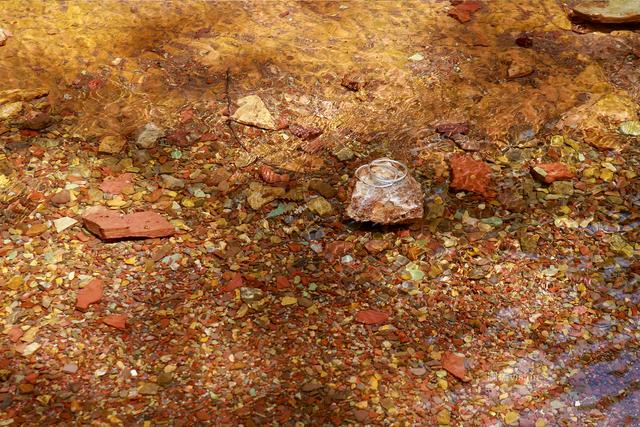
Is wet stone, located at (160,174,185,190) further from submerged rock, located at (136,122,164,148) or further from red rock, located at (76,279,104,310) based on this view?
red rock, located at (76,279,104,310)

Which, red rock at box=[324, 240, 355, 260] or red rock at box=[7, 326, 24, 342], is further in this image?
red rock at box=[324, 240, 355, 260]

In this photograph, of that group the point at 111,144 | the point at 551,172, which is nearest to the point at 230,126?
the point at 111,144

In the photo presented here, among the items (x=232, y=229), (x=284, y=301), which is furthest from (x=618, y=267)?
(x=232, y=229)

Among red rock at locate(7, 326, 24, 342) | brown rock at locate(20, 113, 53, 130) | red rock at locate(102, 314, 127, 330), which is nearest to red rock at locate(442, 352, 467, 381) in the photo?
red rock at locate(102, 314, 127, 330)

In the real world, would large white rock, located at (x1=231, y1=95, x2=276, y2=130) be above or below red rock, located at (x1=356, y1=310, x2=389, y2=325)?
above

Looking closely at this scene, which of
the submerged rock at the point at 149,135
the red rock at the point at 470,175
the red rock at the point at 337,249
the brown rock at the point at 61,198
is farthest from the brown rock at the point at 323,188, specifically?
the brown rock at the point at 61,198

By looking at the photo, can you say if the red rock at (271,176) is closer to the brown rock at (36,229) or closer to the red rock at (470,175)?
the red rock at (470,175)

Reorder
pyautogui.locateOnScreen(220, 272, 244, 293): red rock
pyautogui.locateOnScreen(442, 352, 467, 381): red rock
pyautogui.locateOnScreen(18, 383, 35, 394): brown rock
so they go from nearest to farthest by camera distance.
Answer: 1. pyautogui.locateOnScreen(18, 383, 35, 394): brown rock
2. pyautogui.locateOnScreen(442, 352, 467, 381): red rock
3. pyautogui.locateOnScreen(220, 272, 244, 293): red rock
